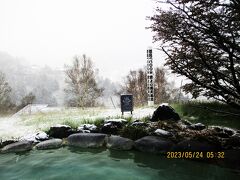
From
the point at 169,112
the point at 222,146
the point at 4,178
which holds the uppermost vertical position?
the point at 169,112

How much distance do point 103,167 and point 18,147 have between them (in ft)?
12.5

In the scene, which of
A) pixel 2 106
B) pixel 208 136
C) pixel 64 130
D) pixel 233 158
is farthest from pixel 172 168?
pixel 2 106

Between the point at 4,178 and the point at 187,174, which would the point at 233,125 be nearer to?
the point at 187,174

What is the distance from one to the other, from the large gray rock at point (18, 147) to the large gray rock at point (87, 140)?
144 cm

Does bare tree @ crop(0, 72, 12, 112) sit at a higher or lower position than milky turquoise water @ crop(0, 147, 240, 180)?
higher

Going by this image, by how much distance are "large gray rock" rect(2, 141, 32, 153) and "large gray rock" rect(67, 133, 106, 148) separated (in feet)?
4.73

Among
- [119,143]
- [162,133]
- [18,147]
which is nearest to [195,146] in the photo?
[162,133]

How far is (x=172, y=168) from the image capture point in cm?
674

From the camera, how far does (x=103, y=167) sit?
696 cm

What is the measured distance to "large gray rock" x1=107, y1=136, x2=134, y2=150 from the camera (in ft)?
28.3

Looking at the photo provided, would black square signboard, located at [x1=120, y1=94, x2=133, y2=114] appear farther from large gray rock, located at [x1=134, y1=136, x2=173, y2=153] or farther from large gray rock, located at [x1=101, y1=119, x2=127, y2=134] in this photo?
large gray rock, located at [x1=134, y1=136, x2=173, y2=153]

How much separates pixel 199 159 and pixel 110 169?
253 cm

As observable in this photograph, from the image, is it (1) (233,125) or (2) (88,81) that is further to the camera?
(2) (88,81)

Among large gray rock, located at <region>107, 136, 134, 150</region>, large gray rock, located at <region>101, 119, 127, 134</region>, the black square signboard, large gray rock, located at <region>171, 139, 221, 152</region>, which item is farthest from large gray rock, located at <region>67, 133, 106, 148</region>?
the black square signboard
